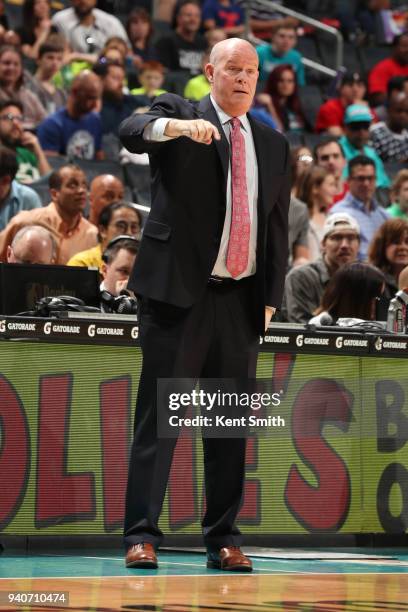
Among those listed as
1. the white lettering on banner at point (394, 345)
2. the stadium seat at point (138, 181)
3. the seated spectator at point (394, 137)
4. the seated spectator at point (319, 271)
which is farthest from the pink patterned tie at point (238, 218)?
the seated spectator at point (394, 137)

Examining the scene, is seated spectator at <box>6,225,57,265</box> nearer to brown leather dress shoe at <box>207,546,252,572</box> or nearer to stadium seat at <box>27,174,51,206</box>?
brown leather dress shoe at <box>207,546,252,572</box>

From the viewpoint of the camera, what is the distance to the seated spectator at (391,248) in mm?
8562

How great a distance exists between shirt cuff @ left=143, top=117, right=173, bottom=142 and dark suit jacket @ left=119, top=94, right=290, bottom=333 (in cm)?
2

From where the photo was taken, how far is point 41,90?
12453 millimetres

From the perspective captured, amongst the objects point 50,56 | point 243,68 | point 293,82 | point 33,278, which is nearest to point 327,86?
point 293,82

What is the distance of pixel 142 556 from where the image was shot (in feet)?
16.0

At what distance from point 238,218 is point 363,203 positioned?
18.5 ft

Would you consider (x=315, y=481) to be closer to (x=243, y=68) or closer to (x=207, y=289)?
(x=207, y=289)

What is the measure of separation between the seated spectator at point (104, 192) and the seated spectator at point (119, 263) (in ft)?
7.41

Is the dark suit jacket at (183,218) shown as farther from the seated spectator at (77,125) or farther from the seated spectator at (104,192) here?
the seated spectator at (77,125)

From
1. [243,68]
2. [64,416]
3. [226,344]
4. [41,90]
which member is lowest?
[64,416]

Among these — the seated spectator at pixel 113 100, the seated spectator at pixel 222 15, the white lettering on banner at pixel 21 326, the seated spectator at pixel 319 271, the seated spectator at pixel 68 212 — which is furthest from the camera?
the seated spectator at pixel 222 15

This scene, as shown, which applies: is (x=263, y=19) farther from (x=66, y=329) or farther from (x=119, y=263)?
(x=66, y=329)

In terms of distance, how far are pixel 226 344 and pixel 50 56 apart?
8122 millimetres
